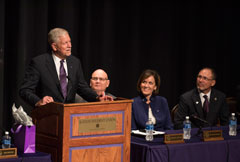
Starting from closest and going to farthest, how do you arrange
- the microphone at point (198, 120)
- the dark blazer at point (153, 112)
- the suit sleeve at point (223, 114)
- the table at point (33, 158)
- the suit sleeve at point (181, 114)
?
the table at point (33, 158) → the microphone at point (198, 120) → the dark blazer at point (153, 112) → the suit sleeve at point (181, 114) → the suit sleeve at point (223, 114)

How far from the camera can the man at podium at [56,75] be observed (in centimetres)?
401

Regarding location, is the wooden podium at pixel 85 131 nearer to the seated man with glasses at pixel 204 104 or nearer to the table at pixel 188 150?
the table at pixel 188 150

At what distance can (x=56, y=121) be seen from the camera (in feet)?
11.8

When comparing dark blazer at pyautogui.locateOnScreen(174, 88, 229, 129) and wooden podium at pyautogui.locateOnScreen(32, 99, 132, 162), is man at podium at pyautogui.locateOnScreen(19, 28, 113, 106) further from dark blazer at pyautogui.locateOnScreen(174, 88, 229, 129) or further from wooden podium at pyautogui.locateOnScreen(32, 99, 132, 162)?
dark blazer at pyautogui.locateOnScreen(174, 88, 229, 129)

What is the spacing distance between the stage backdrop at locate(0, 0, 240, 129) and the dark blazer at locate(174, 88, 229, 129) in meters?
1.39

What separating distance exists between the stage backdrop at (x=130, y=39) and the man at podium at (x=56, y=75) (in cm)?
149

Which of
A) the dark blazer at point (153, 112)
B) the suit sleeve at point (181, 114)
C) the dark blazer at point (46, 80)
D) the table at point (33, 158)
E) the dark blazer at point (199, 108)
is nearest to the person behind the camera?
the table at point (33, 158)

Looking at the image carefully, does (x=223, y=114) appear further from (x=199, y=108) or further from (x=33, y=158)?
(x=33, y=158)

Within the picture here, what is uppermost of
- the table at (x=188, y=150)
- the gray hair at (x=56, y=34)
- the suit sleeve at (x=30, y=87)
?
the gray hair at (x=56, y=34)

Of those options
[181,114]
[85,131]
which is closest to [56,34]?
[85,131]

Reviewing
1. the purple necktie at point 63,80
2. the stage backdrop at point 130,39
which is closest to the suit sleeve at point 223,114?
the stage backdrop at point 130,39

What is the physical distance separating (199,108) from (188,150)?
1.25 meters

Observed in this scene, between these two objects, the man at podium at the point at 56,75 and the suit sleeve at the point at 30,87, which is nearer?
the suit sleeve at the point at 30,87

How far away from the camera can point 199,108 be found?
17.6ft
